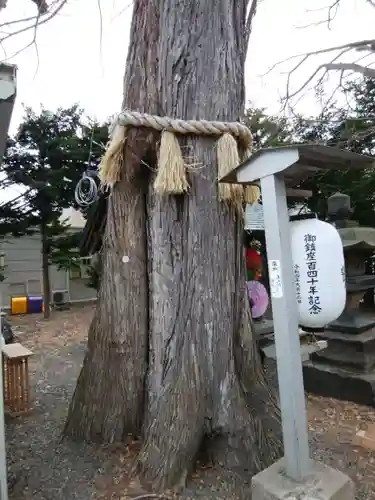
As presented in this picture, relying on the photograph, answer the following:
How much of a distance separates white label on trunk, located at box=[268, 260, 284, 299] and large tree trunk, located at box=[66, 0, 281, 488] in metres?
0.59

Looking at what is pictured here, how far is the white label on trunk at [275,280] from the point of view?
2.00m

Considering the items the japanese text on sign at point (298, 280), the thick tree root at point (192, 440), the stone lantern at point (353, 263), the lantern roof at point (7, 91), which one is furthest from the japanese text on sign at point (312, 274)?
the stone lantern at point (353, 263)

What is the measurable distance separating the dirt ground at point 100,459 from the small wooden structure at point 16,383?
154mm

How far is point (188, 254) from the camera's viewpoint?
2.59 meters

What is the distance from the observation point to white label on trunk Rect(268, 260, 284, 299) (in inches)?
78.7

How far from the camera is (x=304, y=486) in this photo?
1893 millimetres

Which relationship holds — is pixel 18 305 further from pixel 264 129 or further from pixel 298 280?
pixel 298 280

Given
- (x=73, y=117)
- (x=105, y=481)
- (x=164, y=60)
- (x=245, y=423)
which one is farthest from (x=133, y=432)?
(x=73, y=117)

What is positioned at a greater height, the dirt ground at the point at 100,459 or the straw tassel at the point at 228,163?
the straw tassel at the point at 228,163

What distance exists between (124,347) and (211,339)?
77 cm

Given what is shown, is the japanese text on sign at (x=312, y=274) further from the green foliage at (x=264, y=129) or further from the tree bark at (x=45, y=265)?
the tree bark at (x=45, y=265)

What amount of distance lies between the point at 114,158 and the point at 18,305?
1140cm

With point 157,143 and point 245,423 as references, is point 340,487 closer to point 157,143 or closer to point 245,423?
point 245,423

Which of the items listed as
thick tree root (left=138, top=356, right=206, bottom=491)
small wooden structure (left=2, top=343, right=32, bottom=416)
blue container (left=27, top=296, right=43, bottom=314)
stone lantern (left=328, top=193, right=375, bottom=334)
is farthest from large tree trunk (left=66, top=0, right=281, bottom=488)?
blue container (left=27, top=296, right=43, bottom=314)
